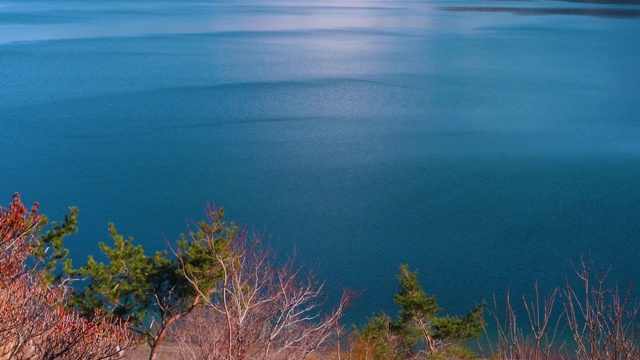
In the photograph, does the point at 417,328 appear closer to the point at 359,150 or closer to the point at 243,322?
the point at 243,322

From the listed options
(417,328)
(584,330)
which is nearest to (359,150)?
(417,328)

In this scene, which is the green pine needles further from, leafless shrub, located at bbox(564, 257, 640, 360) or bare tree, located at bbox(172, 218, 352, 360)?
leafless shrub, located at bbox(564, 257, 640, 360)

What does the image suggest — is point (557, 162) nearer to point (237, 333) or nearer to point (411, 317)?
point (411, 317)

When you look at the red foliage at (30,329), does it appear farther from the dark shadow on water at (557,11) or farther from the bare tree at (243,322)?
the dark shadow on water at (557,11)

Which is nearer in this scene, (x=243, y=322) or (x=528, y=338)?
(x=528, y=338)

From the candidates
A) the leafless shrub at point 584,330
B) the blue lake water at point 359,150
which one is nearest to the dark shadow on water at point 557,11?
the blue lake water at point 359,150

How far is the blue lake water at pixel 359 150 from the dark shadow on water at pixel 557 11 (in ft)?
48.7

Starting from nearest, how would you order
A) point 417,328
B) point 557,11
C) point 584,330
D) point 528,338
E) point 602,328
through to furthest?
point 602,328 → point 528,338 → point 584,330 → point 417,328 → point 557,11

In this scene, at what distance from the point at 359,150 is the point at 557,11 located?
37414mm

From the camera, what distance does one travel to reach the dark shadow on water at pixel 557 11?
4369cm

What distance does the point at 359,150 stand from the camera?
14773 mm

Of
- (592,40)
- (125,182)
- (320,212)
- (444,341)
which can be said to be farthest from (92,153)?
(592,40)

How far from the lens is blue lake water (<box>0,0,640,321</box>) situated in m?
10.5

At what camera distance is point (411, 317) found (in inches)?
261
